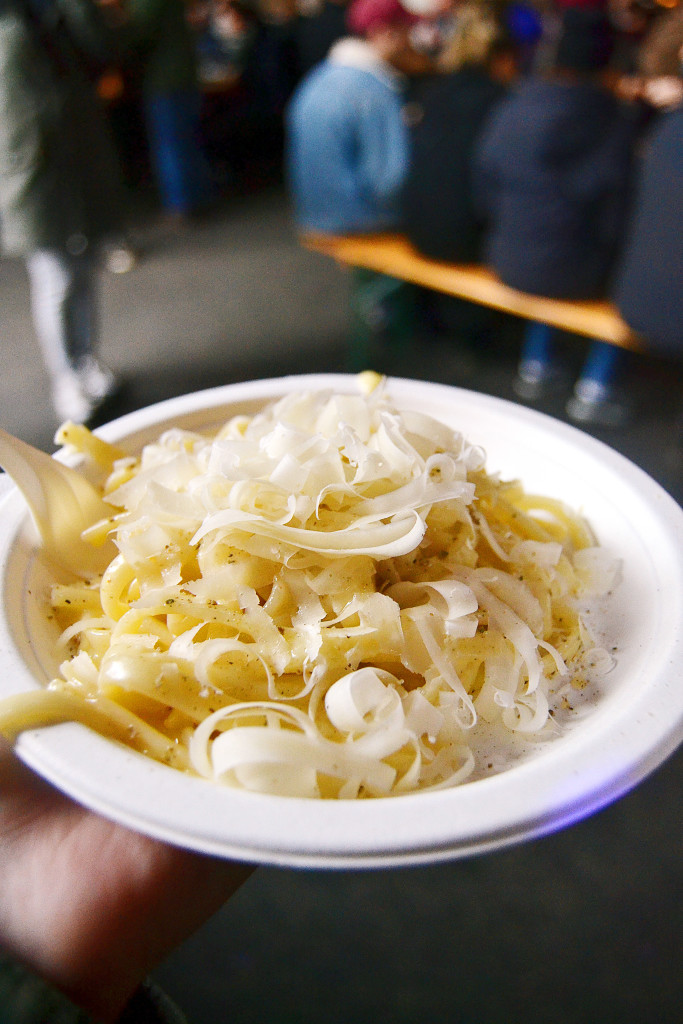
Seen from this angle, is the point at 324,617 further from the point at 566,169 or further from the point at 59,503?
the point at 566,169

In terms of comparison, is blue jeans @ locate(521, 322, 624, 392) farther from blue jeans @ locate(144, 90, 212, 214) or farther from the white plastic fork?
blue jeans @ locate(144, 90, 212, 214)

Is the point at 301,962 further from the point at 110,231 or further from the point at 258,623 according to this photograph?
the point at 110,231

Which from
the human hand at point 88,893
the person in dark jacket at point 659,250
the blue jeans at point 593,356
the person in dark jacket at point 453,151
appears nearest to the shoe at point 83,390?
the person in dark jacket at point 453,151

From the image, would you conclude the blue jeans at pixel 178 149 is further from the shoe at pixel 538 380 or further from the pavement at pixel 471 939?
the pavement at pixel 471 939

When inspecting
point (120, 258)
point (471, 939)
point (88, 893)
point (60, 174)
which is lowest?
point (471, 939)

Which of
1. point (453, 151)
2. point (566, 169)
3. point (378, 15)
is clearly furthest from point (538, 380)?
point (378, 15)

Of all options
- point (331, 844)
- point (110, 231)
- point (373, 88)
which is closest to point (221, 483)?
point (331, 844)
